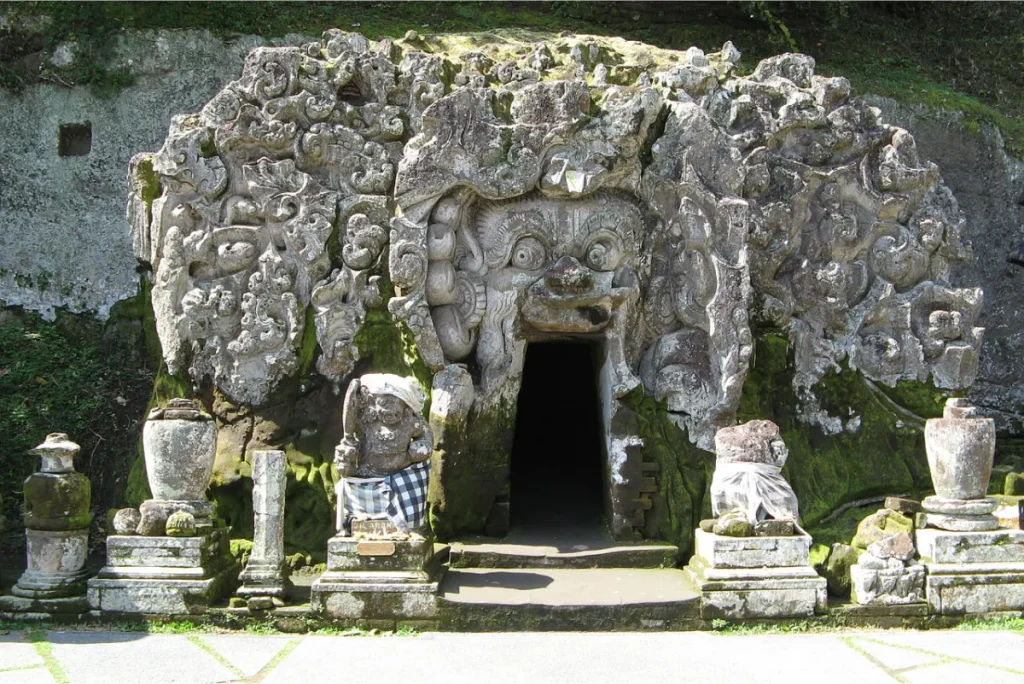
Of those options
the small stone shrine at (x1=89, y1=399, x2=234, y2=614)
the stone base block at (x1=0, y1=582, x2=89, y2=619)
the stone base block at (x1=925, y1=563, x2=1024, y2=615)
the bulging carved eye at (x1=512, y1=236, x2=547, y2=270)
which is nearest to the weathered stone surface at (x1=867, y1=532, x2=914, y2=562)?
the stone base block at (x1=925, y1=563, x2=1024, y2=615)

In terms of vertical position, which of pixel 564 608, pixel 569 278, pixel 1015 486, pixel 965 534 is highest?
pixel 569 278

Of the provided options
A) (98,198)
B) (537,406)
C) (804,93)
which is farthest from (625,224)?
(98,198)

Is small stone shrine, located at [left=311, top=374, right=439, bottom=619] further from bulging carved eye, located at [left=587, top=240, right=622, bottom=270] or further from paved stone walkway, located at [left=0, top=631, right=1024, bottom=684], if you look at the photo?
bulging carved eye, located at [left=587, top=240, right=622, bottom=270]

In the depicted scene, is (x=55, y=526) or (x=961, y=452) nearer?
(x=55, y=526)

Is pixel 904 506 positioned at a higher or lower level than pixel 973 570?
higher

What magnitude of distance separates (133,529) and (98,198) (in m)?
5.98

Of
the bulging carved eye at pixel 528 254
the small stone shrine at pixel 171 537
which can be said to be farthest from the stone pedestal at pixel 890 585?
the small stone shrine at pixel 171 537

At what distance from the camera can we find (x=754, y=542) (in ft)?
25.7

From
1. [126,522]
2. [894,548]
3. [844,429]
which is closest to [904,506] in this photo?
[894,548]

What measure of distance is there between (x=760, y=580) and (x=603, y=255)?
10.4ft

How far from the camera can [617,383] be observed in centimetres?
937

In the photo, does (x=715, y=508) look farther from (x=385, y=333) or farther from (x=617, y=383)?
(x=385, y=333)

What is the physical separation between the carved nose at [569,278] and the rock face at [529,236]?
29 mm

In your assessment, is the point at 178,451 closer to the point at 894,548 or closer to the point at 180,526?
the point at 180,526
